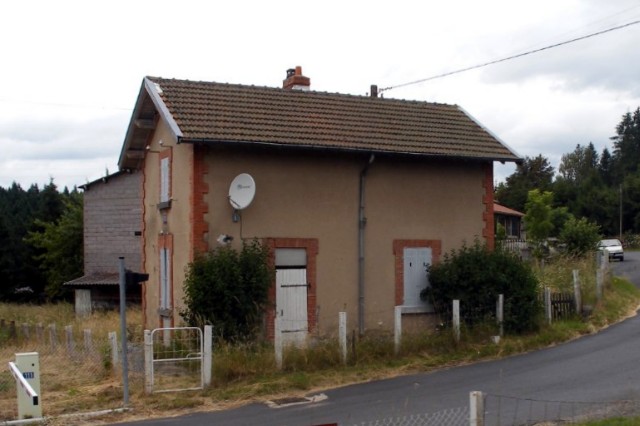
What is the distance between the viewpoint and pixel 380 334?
17.5 meters

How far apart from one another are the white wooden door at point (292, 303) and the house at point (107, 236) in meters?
19.2

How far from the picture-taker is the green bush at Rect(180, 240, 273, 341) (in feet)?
50.1

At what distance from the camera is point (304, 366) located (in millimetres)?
14594

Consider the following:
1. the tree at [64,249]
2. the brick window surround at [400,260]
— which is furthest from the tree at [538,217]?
the tree at [64,249]

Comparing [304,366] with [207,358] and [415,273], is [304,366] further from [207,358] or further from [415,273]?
[415,273]

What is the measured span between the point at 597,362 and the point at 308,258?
6.18m

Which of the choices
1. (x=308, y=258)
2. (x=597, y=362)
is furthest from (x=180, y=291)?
(x=597, y=362)

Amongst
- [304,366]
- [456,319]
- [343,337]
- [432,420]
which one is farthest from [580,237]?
[432,420]

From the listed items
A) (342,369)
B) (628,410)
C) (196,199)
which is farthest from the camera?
(196,199)

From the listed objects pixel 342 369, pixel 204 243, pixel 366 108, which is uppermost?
pixel 366 108

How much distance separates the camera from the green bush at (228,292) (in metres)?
15.3

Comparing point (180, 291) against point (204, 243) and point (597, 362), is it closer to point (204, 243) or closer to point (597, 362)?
point (204, 243)

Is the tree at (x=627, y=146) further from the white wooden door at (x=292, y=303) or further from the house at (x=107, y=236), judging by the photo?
the white wooden door at (x=292, y=303)

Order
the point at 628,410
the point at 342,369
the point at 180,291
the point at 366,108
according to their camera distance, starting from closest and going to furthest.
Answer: the point at 628,410 < the point at 342,369 < the point at 180,291 < the point at 366,108
